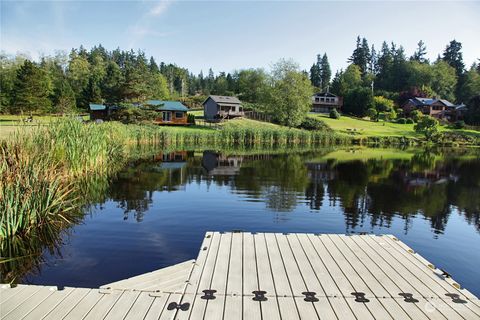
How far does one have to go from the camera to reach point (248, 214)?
13.1 m

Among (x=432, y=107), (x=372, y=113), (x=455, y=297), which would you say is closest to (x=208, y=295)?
(x=455, y=297)

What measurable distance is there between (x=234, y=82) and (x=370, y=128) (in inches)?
1873

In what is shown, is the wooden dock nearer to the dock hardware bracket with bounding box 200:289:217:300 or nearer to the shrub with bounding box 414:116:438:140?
the dock hardware bracket with bounding box 200:289:217:300

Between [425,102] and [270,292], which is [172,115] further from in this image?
[425,102]

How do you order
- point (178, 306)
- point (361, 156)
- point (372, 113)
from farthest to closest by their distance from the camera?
point (372, 113) < point (361, 156) < point (178, 306)

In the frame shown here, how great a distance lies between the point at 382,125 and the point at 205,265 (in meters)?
72.1

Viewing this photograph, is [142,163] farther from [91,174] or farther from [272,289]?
[272,289]

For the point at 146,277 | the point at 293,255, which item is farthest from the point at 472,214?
the point at 146,277

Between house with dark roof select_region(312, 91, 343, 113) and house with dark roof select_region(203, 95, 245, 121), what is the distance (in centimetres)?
2552

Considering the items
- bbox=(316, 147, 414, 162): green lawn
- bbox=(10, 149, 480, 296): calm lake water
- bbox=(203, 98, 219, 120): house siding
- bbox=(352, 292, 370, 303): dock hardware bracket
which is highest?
→ bbox=(203, 98, 219, 120): house siding

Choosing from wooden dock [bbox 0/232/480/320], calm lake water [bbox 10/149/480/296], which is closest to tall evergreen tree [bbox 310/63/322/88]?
calm lake water [bbox 10/149/480/296]

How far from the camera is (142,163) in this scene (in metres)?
26.1

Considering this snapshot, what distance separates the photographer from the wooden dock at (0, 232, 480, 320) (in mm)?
A: 4871

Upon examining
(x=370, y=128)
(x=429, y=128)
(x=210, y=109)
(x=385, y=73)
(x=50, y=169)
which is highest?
(x=385, y=73)
